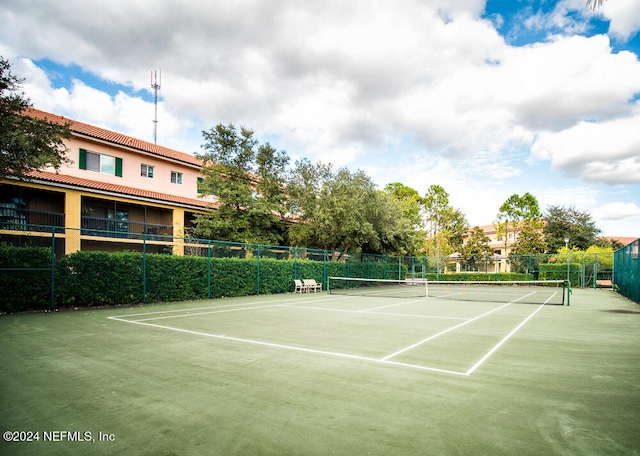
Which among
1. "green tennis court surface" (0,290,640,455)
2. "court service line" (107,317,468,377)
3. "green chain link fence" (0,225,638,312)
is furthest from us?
"green chain link fence" (0,225,638,312)

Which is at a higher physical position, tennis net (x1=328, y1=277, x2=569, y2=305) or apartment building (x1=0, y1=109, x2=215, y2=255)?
apartment building (x1=0, y1=109, x2=215, y2=255)

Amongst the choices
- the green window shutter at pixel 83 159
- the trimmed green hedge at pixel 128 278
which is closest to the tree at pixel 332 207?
the trimmed green hedge at pixel 128 278

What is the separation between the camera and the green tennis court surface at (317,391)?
3252 millimetres

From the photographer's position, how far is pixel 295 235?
27.5m

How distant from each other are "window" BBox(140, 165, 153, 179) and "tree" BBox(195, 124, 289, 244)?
15.5 feet

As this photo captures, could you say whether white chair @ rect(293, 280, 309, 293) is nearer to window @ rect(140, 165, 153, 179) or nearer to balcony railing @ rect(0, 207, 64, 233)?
balcony railing @ rect(0, 207, 64, 233)

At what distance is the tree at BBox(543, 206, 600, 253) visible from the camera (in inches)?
2075

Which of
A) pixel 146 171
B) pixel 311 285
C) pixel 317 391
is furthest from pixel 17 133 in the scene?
pixel 311 285

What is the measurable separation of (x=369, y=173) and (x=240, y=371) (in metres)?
25.1

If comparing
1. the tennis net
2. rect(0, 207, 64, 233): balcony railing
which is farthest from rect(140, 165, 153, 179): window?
the tennis net

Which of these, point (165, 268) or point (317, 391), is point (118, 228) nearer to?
point (165, 268)

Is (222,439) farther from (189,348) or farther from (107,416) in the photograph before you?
(189,348)

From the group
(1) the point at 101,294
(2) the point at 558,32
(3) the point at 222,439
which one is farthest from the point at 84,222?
(2) the point at 558,32

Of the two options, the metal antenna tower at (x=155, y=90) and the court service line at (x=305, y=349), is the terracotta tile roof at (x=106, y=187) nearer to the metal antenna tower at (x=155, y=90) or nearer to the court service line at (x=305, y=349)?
the metal antenna tower at (x=155, y=90)
